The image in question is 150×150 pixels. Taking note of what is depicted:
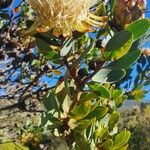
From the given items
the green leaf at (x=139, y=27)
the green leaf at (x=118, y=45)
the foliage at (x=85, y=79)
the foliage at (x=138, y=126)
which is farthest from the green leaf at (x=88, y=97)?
the foliage at (x=138, y=126)

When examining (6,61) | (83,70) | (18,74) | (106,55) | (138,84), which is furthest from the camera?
(18,74)

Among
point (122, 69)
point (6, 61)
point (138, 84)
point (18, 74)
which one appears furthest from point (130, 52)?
point (18, 74)

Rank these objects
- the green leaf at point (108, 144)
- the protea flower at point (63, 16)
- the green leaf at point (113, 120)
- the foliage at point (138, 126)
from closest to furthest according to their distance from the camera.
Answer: the protea flower at point (63, 16) → the green leaf at point (108, 144) → the green leaf at point (113, 120) → the foliage at point (138, 126)

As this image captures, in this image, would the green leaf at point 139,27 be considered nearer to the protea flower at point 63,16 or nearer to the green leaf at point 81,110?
the protea flower at point 63,16

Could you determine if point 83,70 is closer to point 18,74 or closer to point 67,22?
point 67,22

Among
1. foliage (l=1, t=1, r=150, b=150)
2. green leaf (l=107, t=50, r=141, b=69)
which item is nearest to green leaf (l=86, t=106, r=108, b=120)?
foliage (l=1, t=1, r=150, b=150)

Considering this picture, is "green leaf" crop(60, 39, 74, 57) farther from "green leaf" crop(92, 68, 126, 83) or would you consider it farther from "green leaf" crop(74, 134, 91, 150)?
"green leaf" crop(74, 134, 91, 150)

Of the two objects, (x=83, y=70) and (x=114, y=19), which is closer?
(x=114, y=19)
